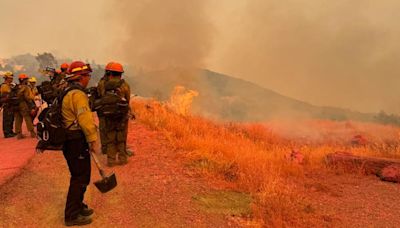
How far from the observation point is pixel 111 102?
7367 mm

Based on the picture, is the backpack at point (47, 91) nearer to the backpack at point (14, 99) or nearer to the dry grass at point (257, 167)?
the backpack at point (14, 99)

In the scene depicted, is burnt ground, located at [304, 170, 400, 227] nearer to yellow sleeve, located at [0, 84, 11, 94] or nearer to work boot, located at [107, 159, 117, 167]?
work boot, located at [107, 159, 117, 167]

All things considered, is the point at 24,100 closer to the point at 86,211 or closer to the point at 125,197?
the point at 125,197

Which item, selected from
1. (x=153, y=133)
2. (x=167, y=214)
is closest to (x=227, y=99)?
(x=153, y=133)

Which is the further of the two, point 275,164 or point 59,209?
point 275,164

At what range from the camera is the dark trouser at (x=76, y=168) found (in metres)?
4.94

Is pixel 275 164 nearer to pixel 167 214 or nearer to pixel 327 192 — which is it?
pixel 327 192

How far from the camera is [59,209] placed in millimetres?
5625

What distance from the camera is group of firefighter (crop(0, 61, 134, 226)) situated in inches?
191

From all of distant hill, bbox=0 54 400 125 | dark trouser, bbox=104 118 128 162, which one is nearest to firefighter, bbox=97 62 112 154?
dark trouser, bbox=104 118 128 162

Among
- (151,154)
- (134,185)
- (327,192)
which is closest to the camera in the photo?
(134,185)

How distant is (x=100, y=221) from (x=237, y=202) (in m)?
2.10

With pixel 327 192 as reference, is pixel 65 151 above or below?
above

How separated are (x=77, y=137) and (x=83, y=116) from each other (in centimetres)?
30
